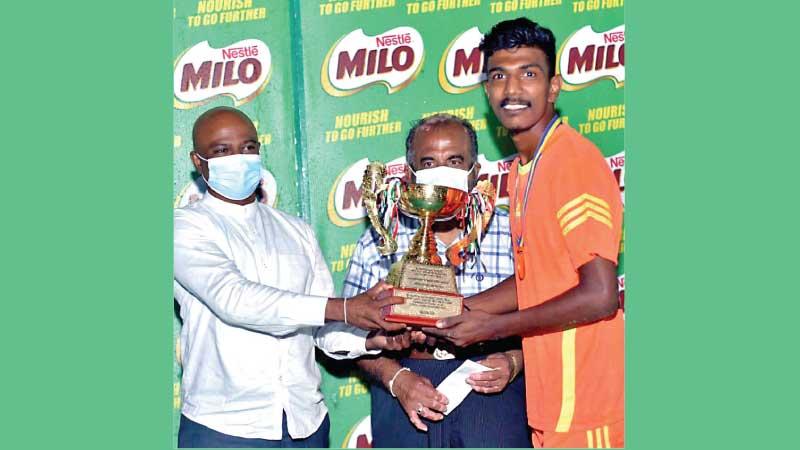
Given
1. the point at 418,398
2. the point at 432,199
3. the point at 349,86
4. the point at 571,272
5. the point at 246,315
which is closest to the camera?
the point at 571,272

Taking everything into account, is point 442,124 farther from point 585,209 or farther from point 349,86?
point 349,86

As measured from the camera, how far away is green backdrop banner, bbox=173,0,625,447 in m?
5.68

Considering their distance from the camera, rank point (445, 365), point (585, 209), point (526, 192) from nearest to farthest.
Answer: point (585, 209)
point (526, 192)
point (445, 365)

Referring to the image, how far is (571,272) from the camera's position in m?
4.13

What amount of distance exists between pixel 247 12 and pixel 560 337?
109 inches

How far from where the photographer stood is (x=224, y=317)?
4.45 meters

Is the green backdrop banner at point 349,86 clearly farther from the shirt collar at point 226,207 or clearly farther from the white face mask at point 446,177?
the white face mask at point 446,177

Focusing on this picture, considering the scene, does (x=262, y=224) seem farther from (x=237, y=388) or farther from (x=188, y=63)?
(x=188, y=63)

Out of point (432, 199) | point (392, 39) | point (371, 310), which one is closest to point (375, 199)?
point (432, 199)

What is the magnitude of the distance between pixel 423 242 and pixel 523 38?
103 centimetres

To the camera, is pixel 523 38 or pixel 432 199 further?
pixel 432 199

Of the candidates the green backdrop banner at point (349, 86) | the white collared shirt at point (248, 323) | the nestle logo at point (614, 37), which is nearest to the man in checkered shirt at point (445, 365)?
the white collared shirt at point (248, 323)

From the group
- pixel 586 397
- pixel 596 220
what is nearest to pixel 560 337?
pixel 586 397

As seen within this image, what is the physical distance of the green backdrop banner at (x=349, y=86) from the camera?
568 cm
